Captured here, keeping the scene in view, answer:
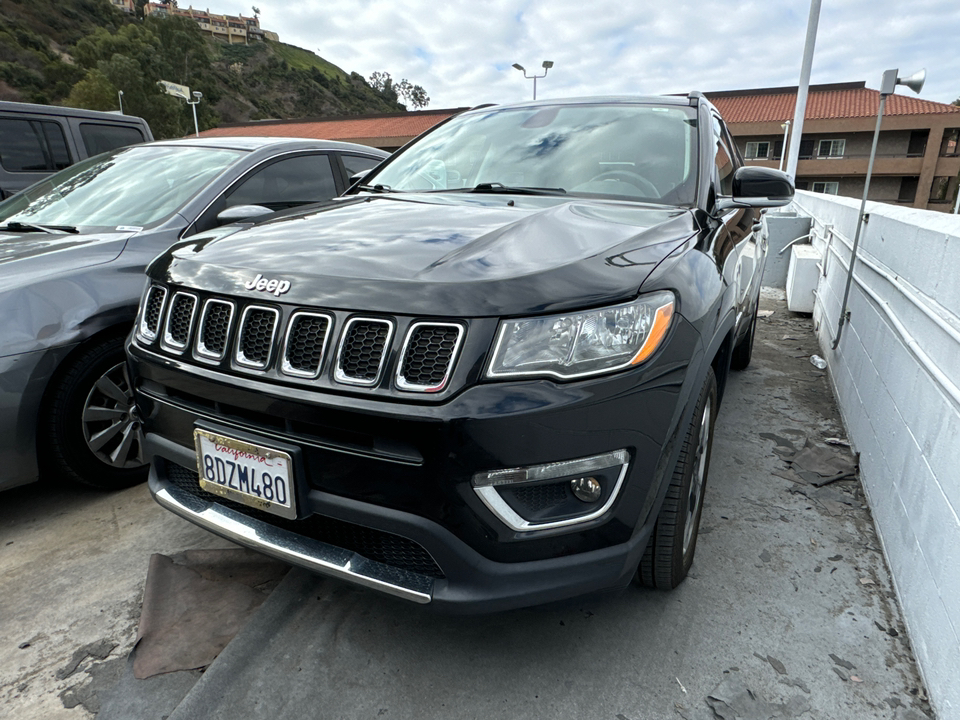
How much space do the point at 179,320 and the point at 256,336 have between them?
0.39 metres

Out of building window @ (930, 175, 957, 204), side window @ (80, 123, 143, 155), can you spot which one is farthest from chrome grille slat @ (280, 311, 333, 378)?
building window @ (930, 175, 957, 204)

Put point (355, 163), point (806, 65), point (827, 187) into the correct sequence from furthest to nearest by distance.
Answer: point (827, 187)
point (806, 65)
point (355, 163)

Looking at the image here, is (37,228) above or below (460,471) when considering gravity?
above

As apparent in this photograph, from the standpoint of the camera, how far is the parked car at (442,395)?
1.40m

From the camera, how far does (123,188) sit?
337cm

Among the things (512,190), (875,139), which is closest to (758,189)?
(512,190)

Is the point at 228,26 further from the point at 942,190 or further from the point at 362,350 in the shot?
the point at 362,350

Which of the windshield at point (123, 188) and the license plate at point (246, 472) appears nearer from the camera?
the license plate at point (246, 472)

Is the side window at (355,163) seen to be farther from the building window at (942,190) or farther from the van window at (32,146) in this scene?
the building window at (942,190)

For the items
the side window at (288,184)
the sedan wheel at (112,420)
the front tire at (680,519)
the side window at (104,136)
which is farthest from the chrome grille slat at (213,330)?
the side window at (104,136)

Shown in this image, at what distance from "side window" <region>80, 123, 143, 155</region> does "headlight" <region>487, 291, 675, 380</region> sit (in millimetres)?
5708

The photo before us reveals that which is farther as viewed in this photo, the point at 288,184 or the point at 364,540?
the point at 288,184

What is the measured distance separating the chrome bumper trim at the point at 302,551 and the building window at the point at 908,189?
45078 millimetres

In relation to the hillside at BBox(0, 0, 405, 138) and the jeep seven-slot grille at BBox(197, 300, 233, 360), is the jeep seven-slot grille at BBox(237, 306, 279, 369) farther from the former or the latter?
the hillside at BBox(0, 0, 405, 138)
